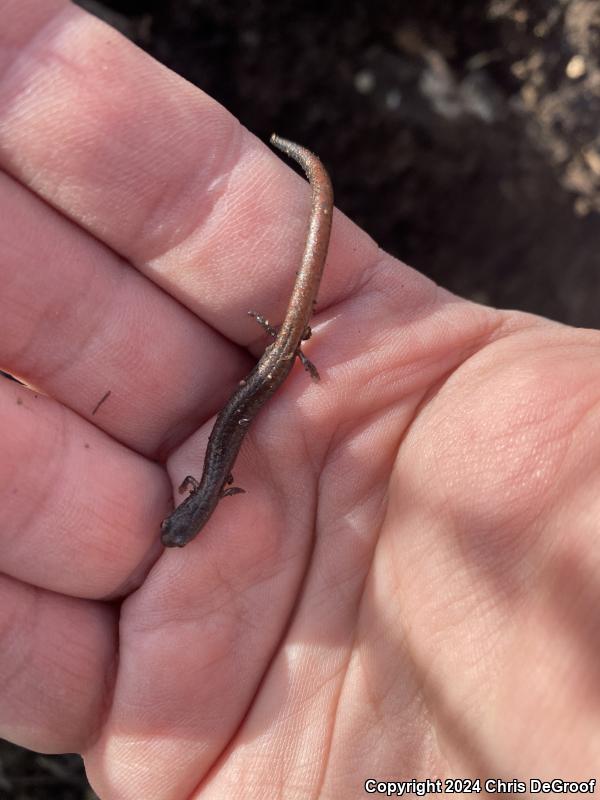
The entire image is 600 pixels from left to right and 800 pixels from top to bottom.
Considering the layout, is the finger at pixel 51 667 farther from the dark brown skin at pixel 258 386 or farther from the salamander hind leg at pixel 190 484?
the salamander hind leg at pixel 190 484

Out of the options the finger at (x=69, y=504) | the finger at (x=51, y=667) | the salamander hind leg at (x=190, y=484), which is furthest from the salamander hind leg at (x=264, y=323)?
the finger at (x=51, y=667)

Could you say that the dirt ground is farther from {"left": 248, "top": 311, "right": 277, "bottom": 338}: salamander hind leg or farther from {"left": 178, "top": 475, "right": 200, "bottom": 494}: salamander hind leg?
{"left": 178, "top": 475, "right": 200, "bottom": 494}: salamander hind leg

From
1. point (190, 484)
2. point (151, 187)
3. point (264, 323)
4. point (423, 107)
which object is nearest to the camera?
point (151, 187)

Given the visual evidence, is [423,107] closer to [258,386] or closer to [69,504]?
[258,386]

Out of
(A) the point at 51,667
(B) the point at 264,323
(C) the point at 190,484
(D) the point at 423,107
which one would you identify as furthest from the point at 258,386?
(D) the point at 423,107

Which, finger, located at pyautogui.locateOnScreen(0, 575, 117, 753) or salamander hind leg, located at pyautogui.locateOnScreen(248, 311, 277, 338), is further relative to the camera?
salamander hind leg, located at pyautogui.locateOnScreen(248, 311, 277, 338)

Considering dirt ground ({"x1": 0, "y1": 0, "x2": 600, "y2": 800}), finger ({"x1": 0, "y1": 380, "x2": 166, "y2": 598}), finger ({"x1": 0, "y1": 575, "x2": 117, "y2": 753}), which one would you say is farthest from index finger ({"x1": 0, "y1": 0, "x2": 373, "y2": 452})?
dirt ground ({"x1": 0, "y1": 0, "x2": 600, "y2": 800})

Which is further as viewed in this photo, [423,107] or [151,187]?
[423,107]
